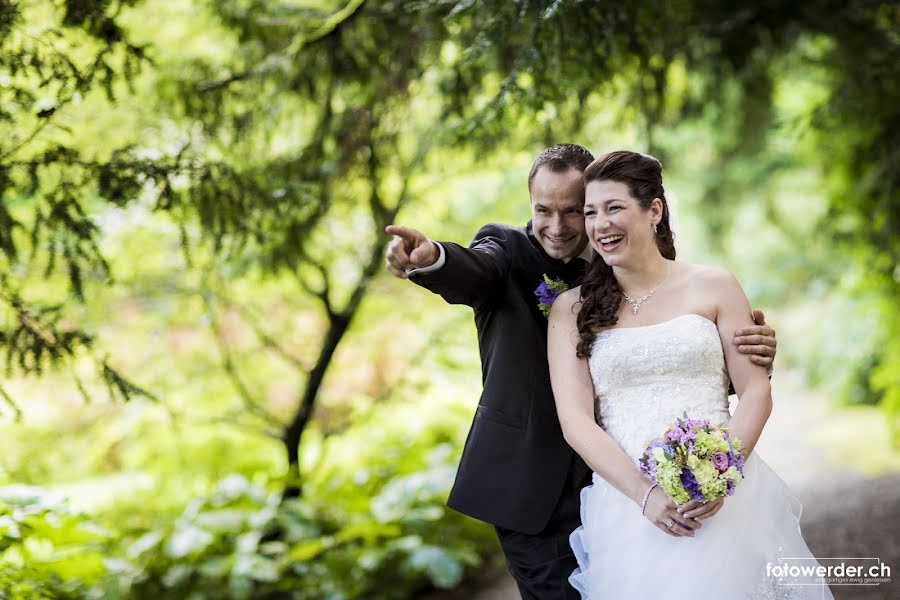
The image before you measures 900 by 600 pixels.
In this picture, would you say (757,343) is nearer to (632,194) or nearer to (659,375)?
(659,375)

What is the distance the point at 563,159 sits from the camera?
2.77 meters

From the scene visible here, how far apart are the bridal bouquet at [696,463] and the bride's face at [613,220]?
1.93 feet

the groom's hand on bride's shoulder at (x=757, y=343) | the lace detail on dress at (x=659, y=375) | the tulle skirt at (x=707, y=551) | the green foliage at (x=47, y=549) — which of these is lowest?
the green foliage at (x=47, y=549)

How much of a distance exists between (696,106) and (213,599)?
5196 mm

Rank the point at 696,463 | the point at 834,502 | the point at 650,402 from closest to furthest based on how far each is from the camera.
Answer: the point at 696,463 < the point at 650,402 < the point at 834,502

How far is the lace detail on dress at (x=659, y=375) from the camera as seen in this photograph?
260 cm

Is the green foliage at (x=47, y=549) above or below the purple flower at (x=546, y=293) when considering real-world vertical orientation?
below

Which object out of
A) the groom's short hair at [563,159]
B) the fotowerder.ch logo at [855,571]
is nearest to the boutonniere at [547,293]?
the groom's short hair at [563,159]

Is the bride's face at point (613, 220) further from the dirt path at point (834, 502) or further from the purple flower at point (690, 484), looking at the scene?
the dirt path at point (834, 502)

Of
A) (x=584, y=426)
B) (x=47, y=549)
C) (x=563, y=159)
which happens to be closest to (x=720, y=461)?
(x=584, y=426)

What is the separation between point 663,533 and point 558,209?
1088mm

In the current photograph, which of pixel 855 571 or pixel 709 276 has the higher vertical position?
pixel 709 276

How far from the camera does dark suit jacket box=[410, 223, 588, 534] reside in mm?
2838

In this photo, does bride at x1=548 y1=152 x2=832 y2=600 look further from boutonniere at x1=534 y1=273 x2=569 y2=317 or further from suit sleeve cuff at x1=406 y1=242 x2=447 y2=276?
suit sleeve cuff at x1=406 y1=242 x2=447 y2=276
